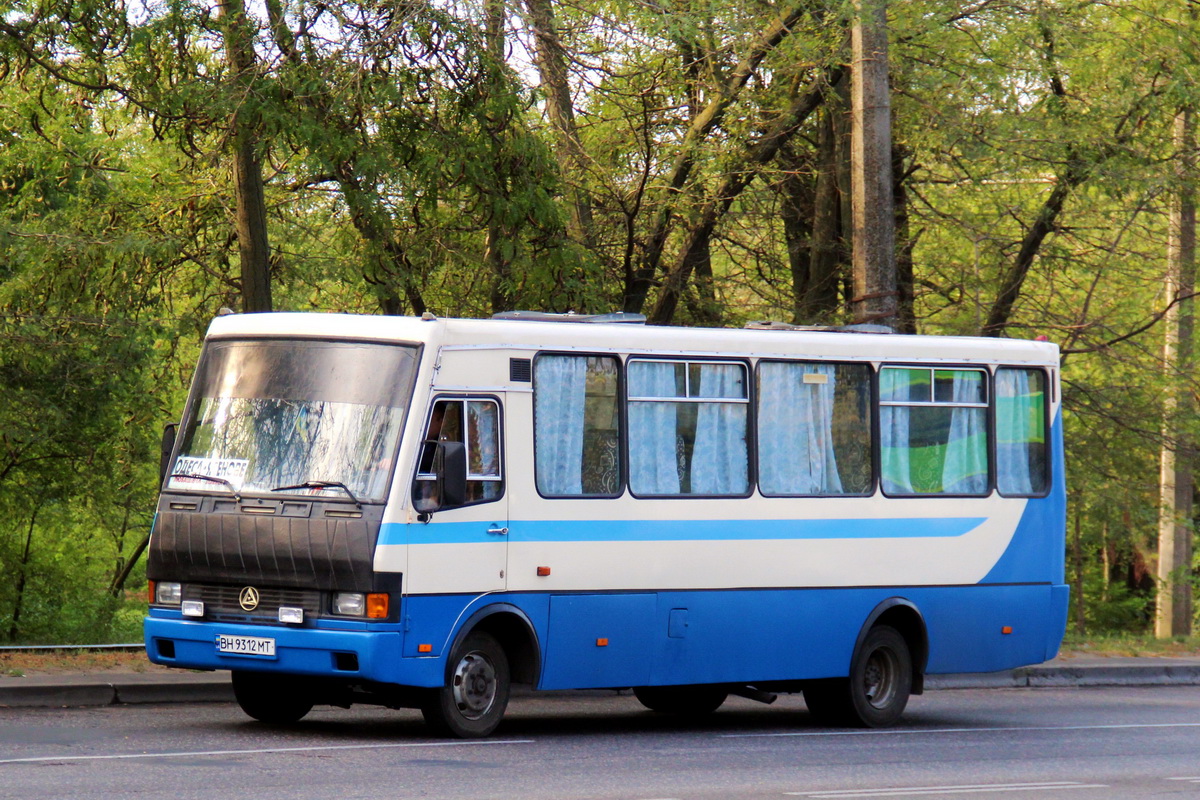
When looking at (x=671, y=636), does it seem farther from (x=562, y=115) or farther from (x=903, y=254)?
(x=903, y=254)

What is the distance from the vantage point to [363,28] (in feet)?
50.2

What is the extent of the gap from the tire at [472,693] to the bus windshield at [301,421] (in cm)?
124

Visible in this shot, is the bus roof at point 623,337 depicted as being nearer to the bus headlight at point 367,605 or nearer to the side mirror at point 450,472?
the side mirror at point 450,472

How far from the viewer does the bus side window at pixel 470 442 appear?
1122cm

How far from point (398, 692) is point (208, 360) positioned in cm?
268

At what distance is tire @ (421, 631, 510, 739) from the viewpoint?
36.9 feet

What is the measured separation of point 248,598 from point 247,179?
611 cm

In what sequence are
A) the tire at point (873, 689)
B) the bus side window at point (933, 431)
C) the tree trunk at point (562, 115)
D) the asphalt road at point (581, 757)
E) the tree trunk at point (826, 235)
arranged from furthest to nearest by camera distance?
the tree trunk at point (826, 235) → the tree trunk at point (562, 115) → the bus side window at point (933, 431) → the tire at point (873, 689) → the asphalt road at point (581, 757)

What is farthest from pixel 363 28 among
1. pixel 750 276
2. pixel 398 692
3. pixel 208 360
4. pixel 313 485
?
pixel 750 276

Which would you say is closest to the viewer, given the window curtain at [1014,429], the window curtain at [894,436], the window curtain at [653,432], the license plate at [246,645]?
the license plate at [246,645]

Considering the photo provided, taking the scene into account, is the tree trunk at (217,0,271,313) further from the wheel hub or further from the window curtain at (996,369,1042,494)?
the window curtain at (996,369,1042,494)

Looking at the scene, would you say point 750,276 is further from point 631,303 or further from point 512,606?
point 512,606

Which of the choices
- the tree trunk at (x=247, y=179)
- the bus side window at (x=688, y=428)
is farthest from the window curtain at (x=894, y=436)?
the tree trunk at (x=247, y=179)

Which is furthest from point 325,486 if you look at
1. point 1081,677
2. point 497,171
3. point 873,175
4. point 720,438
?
point 1081,677
